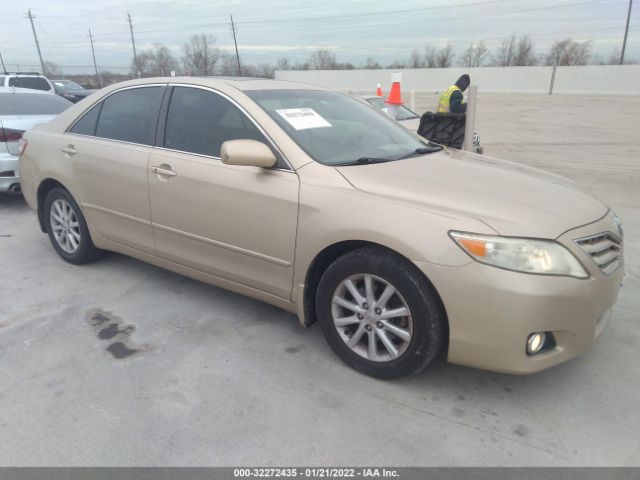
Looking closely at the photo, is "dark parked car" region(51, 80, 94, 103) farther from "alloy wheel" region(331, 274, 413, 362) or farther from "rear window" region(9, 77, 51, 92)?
"alloy wheel" region(331, 274, 413, 362)

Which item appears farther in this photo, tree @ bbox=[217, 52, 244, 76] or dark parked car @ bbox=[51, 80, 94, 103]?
tree @ bbox=[217, 52, 244, 76]

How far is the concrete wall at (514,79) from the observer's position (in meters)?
39.2

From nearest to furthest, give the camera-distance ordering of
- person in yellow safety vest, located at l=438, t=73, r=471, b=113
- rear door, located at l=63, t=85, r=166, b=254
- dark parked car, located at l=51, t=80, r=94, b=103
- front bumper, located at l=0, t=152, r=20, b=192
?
1. rear door, located at l=63, t=85, r=166, b=254
2. front bumper, located at l=0, t=152, r=20, b=192
3. person in yellow safety vest, located at l=438, t=73, r=471, b=113
4. dark parked car, located at l=51, t=80, r=94, b=103

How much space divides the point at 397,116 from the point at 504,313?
7.92 metres

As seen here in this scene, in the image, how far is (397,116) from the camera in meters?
9.64

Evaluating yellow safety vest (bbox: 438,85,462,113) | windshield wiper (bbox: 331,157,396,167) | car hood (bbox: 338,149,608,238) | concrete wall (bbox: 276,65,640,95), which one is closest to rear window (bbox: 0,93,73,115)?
windshield wiper (bbox: 331,157,396,167)

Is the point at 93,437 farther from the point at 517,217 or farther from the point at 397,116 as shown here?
the point at 397,116

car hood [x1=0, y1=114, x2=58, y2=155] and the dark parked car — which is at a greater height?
car hood [x1=0, y1=114, x2=58, y2=155]

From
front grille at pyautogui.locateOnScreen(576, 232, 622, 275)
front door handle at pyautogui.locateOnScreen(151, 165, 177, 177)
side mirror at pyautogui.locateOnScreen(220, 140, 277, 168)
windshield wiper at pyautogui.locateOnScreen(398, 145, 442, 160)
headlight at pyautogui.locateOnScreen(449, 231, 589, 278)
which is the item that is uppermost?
side mirror at pyautogui.locateOnScreen(220, 140, 277, 168)

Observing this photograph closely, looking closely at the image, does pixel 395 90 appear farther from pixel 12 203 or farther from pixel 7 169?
pixel 12 203

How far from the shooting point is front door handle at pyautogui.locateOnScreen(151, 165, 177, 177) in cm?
336

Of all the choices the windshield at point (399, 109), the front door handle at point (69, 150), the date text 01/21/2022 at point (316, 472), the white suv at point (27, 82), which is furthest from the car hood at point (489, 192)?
Result: the white suv at point (27, 82)

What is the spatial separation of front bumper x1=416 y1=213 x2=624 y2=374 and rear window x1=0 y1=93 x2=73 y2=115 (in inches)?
251

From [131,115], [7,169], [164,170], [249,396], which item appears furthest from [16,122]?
[249,396]
